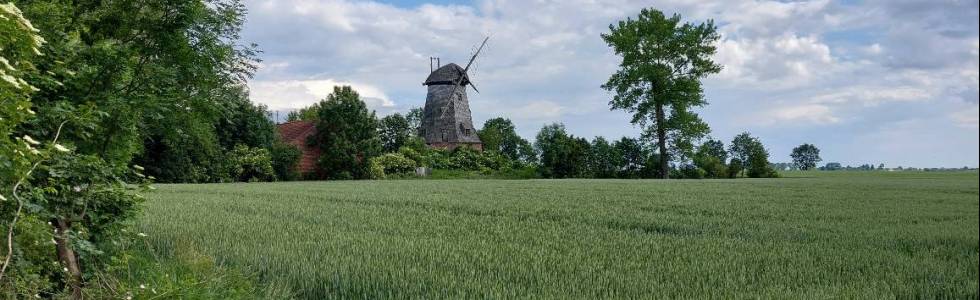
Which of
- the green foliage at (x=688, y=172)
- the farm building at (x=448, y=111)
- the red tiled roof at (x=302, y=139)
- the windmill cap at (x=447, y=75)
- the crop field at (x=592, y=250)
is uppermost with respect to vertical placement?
the windmill cap at (x=447, y=75)

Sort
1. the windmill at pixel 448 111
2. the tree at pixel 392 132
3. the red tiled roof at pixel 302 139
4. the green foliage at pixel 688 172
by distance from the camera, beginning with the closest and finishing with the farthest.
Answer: the green foliage at pixel 688 172
the red tiled roof at pixel 302 139
the tree at pixel 392 132
the windmill at pixel 448 111

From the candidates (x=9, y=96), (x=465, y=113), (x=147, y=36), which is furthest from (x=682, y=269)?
(x=465, y=113)

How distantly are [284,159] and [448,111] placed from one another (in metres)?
25.6

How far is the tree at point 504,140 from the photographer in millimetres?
90875

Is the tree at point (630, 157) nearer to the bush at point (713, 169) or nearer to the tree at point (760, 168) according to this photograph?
the bush at point (713, 169)

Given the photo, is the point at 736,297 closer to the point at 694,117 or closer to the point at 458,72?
the point at 694,117

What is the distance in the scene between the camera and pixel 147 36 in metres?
9.80

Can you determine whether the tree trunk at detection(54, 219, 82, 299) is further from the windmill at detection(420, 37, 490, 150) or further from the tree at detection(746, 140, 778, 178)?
the windmill at detection(420, 37, 490, 150)

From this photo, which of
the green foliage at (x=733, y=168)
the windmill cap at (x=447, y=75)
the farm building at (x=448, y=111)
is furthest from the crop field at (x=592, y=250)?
the windmill cap at (x=447, y=75)

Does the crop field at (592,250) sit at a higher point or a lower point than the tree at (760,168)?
lower

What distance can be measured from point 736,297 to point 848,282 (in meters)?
1.58

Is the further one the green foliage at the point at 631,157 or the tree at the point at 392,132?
the tree at the point at 392,132

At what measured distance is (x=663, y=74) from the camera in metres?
48.7

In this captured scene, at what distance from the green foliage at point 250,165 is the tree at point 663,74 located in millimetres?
25495
